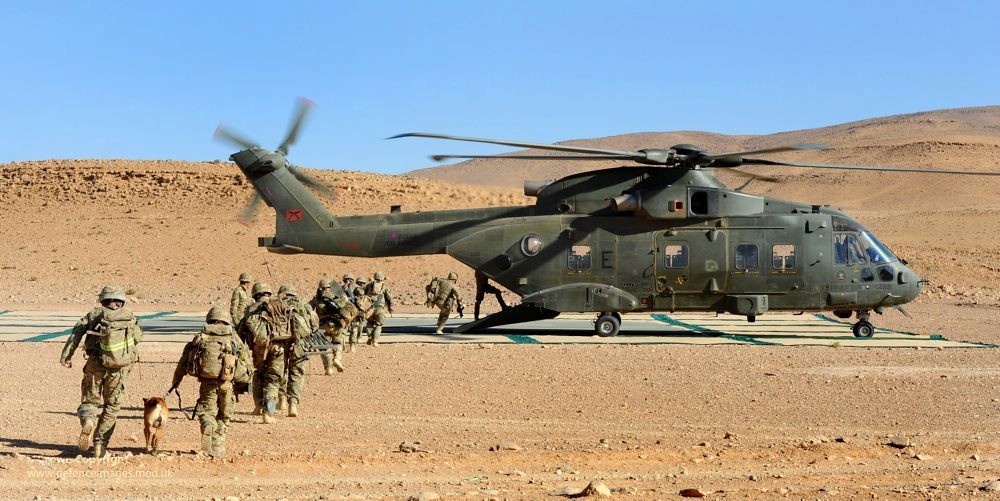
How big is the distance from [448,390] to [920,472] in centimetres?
689

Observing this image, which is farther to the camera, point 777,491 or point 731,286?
point 731,286

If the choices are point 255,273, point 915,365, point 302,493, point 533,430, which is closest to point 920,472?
point 533,430

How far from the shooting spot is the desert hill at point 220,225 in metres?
40.8

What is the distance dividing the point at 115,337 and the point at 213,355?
3.36 ft

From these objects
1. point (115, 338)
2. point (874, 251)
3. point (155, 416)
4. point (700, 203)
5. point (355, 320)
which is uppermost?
point (700, 203)

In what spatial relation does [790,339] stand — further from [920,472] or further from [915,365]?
[920,472]

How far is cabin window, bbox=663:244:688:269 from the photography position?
21047mm

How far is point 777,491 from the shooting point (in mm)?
8414

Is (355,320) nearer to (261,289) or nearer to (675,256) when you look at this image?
(261,289)

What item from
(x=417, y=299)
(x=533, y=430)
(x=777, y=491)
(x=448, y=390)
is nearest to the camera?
(x=777, y=491)

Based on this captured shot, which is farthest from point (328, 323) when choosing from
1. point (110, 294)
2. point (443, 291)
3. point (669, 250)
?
point (669, 250)

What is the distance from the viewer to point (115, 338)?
10.2m

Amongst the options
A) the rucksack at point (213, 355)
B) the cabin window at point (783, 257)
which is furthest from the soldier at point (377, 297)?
the rucksack at point (213, 355)

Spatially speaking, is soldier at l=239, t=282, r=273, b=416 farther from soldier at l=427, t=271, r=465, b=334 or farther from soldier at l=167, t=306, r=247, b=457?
soldier at l=427, t=271, r=465, b=334
